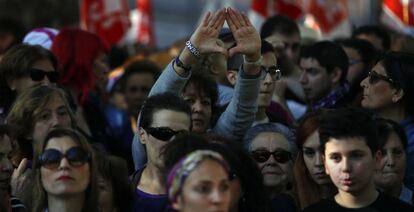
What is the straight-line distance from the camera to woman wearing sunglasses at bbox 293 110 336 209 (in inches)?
283

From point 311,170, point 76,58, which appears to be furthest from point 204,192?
point 76,58

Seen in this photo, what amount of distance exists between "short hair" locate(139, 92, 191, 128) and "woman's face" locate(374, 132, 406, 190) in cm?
119

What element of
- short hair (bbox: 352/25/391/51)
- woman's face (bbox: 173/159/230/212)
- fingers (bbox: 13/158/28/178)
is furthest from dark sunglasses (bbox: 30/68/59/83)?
short hair (bbox: 352/25/391/51)

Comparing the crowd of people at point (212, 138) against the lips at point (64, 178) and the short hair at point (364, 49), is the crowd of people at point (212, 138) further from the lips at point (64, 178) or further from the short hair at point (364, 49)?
the short hair at point (364, 49)

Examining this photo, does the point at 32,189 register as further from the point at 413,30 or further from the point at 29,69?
the point at 413,30

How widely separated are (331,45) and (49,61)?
7.30 ft

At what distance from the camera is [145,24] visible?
1744 centimetres

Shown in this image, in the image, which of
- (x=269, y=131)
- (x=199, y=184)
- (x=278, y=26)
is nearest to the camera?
(x=199, y=184)

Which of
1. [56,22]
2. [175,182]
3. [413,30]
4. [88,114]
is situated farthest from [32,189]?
[56,22]

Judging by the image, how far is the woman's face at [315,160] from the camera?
7.20 m

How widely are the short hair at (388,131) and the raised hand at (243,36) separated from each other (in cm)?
84

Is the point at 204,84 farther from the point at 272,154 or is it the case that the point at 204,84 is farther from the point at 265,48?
the point at 272,154

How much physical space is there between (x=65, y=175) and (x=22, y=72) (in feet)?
6.61

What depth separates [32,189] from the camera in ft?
22.6
